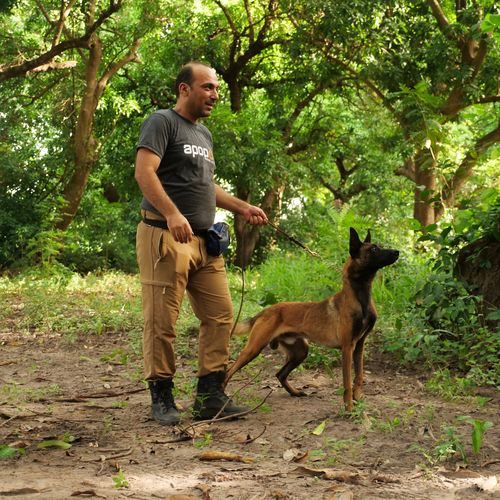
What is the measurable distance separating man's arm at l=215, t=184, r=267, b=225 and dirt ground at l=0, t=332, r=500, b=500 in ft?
4.82

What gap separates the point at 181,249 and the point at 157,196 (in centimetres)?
46

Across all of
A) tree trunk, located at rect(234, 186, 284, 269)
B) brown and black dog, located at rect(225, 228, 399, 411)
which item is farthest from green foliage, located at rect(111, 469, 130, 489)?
tree trunk, located at rect(234, 186, 284, 269)

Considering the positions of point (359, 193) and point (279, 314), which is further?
point (359, 193)

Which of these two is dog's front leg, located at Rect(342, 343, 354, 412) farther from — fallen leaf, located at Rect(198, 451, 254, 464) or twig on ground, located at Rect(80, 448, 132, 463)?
twig on ground, located at Rect(80, 448, 132, 463)

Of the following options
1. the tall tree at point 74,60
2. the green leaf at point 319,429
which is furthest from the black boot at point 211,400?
the tall tree at point 74,60

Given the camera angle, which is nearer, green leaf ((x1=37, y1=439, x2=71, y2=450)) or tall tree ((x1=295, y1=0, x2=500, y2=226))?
green leaf ((x1=37, y1=439, x2=71, y2=450))

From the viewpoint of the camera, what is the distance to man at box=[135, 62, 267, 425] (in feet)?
17.1

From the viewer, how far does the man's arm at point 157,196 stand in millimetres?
4914

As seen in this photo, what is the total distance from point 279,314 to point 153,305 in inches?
49.4

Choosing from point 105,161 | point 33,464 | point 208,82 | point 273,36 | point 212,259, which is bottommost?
point 33,464

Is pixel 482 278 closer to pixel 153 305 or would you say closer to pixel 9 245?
pixel 153 305

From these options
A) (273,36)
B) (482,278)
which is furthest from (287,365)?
(273,36)

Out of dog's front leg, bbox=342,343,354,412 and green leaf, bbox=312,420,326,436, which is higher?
dog's front leg, bbox=342,343,354,412

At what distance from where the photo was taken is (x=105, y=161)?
22297mm
